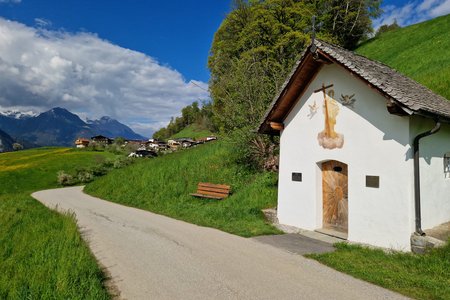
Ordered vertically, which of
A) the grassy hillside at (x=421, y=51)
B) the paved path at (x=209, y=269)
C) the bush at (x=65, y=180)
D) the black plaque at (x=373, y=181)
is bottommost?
the paved path at (x=209, y=269)

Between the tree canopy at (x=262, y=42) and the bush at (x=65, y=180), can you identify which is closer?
the tree canopy at (x=262, y=42)

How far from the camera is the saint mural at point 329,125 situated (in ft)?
32.6

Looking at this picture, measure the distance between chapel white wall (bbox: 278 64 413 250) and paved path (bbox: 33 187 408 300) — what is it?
2.60 m

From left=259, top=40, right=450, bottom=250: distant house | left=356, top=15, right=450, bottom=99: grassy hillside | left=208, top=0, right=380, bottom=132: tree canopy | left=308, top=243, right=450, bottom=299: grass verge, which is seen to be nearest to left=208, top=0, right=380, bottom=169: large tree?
left=208, top=0, right=380, bottom=132: tree canopy

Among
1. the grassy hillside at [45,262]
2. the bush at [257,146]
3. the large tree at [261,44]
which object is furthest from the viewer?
the large tree at [261,44]

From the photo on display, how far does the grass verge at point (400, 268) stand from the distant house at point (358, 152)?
0.82 m

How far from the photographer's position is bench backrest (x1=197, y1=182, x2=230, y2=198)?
52.6ft

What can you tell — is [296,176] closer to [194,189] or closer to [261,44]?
[194,189]

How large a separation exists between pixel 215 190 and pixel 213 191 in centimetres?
16

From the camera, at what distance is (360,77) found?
881 cm

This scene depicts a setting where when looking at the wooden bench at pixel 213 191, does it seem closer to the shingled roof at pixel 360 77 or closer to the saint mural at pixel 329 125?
the shingled roof at pixel 360 77

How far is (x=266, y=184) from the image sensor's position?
1519 centimetres

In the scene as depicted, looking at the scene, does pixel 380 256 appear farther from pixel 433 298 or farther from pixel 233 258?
pixel 233 258

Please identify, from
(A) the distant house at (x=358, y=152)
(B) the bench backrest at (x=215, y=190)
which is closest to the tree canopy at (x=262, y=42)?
(B) the bench backrest at (x=215, y=190)
